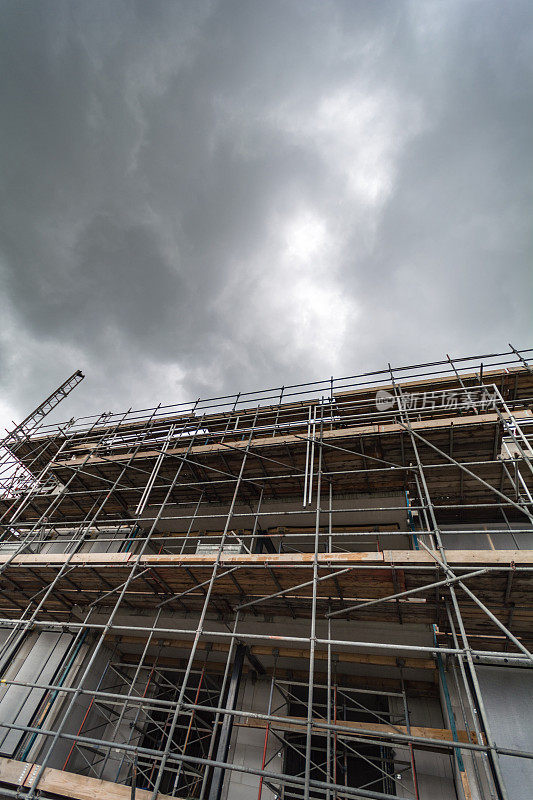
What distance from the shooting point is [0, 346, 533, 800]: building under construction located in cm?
684

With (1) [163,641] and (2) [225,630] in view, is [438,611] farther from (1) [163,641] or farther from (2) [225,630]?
(1) [163,641]

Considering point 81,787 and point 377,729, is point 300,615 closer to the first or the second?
point 377,729

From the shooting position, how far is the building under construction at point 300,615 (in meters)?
6.84

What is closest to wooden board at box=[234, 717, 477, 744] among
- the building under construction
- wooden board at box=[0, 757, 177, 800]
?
the building under construction

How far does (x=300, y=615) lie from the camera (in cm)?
888

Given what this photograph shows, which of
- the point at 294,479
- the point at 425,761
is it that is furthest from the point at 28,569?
the point at 425,761

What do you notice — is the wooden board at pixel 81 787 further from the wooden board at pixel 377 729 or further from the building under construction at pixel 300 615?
the wooden board at pixel 377 729

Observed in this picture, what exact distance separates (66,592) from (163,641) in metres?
3.19

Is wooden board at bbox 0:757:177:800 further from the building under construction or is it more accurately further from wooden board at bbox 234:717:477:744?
wooden board at bbox 234:717:477:744

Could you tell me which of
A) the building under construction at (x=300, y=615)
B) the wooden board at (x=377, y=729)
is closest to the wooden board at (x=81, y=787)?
the building under construction at (x=300, y=615)

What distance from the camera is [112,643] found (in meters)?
11.1

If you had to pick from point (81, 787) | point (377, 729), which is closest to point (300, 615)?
point (377, 729)

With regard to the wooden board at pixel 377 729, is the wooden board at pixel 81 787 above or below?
below

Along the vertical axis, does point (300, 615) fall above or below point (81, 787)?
above
